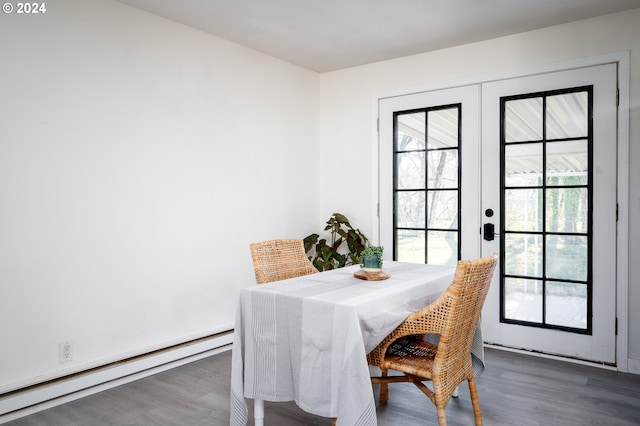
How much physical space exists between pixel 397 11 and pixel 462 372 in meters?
2.53

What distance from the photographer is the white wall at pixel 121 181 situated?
9.06 feet

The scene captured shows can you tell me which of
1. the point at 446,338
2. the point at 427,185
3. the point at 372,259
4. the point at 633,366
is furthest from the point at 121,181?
the point at 633,366

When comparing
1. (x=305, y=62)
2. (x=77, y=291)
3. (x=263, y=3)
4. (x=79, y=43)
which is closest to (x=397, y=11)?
(x=263, y=3)

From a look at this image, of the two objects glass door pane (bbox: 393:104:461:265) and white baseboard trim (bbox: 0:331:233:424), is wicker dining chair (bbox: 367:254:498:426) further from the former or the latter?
glass door pane (bbox: 393:104:461:265)

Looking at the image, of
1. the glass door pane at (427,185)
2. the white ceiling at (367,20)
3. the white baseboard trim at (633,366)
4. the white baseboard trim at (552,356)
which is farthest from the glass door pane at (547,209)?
the white ceiling at (367,20)

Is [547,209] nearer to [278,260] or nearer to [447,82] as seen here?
[447,82]

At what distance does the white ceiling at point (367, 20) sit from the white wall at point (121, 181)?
26 cm

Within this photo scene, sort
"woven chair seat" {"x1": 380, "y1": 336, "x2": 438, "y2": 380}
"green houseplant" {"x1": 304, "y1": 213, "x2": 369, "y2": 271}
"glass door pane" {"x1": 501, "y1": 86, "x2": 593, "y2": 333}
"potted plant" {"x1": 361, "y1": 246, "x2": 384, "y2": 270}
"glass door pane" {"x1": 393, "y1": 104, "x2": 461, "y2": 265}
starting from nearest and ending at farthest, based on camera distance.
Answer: "woven chair seat" {"x1": 380, "y1": 336, "x2": 438, "y2": 380}, "potted plant" {"x1": 361, "y1": 246, "x2": 384, "y2": 270}, "glass door pane" {"x1": 501, "y1": 86, "x2": 593, "y2": 333}, "glass door pane" {"x1": 393, "y1": 104, "x2": 461, "y2": 265}, "green houseplant" {"x1": 304, "y1": 213, "x2": 369, "y2": 271}

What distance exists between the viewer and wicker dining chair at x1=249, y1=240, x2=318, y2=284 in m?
2.84

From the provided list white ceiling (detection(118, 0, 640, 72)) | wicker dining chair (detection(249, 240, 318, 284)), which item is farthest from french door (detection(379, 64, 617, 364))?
wicker dining chair (detection(249, 240, 318, 284))

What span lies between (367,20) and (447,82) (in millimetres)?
1044

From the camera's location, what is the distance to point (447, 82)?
4.23 meters

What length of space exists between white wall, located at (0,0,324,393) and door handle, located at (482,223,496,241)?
1.93 meters

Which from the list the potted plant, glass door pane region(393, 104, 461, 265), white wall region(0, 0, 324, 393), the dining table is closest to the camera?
the dining table
